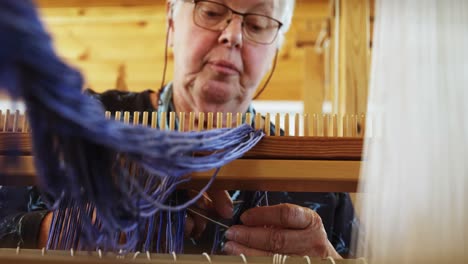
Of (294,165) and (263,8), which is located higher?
(263,8)

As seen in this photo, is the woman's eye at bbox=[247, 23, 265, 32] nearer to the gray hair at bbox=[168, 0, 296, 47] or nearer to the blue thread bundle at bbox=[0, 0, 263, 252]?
→ the gray hair at bbox=[168, 0, 296, 47]

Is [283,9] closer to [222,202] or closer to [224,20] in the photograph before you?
[224,20]

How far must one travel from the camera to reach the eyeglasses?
1039mm

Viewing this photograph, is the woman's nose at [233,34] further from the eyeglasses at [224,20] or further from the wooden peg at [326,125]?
the wooden peg at [326,125]

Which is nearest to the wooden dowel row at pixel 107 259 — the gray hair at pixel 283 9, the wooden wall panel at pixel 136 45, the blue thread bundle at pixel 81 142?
the blue thread bundle at pixel 81 142

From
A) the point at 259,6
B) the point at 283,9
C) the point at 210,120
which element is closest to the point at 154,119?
the point at 210,120

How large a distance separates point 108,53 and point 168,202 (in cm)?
215

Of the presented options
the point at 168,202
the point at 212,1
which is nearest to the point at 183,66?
the point at 212,1

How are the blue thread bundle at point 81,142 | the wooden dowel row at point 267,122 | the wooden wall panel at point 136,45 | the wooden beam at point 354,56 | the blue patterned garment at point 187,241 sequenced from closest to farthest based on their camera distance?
the blue thread bundle at point 81,142 < the wooden dowel row at point 267,122 < the blue patterned garment at point 187,241 < the wooden beam at point 354,56 < the wooden wall panel at point 136,45

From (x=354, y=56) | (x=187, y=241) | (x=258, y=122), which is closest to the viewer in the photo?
(x=258, y=122)

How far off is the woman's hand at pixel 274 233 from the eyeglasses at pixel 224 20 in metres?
0.50

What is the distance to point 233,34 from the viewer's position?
1001 mm

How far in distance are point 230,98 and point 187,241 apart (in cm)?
43

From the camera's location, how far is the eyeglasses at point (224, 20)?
1.04 meters
